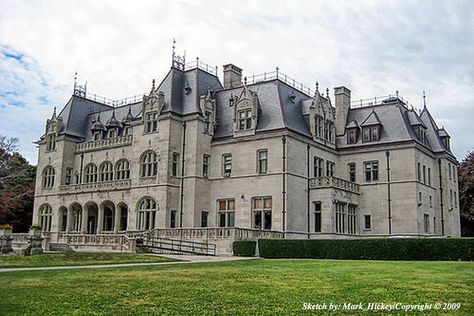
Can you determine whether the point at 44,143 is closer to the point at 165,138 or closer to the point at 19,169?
the point at 19,169

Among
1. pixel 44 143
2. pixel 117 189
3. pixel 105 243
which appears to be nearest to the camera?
pixel 105 243

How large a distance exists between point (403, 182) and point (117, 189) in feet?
80.4

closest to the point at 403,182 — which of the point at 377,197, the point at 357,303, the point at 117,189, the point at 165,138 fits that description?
the point at 377,197

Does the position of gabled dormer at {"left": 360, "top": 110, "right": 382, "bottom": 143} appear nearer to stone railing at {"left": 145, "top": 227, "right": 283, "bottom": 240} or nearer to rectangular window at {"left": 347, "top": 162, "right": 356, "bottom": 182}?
rectangular window at {"left": 347, "top": 162, "right": 356, "bottom": 182}

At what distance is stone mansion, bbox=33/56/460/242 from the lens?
142ft

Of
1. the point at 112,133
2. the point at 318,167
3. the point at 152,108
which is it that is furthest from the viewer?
the point at 112,133

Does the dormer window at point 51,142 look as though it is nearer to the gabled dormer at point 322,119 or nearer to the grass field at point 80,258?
the grass field at point 80,258

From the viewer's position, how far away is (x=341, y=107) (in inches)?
2009

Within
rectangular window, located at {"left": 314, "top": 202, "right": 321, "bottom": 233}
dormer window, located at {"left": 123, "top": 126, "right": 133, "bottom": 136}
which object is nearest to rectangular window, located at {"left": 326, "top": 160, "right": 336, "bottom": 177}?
rectangular window, located at {"left": 314, "top": 202, "right": 321, "bottom": 233}

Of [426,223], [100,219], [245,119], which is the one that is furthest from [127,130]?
[426,223]

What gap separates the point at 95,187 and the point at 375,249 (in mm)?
28913

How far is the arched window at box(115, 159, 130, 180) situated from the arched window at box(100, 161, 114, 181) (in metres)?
0.69

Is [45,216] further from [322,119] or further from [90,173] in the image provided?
[322,119]

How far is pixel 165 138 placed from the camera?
44.7 m
